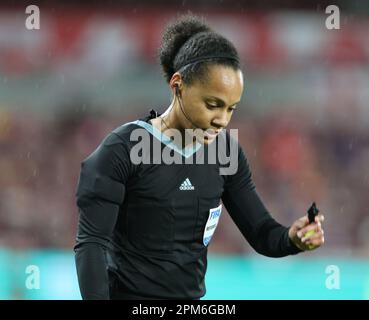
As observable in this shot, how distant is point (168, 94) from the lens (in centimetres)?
795

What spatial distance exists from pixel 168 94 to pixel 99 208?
592cm

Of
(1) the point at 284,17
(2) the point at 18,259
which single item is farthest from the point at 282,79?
(2) the point at 18,259

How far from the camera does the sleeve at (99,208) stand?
2.04 meters

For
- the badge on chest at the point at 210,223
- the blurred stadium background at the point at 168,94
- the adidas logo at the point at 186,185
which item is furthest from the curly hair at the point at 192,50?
the blurred stadium background at the point at 168,94

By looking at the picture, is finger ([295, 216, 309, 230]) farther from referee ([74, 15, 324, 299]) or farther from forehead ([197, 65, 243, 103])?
forehead ([197, 65, 243, 103])

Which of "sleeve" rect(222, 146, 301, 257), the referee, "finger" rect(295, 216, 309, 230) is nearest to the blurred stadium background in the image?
"sleeve" rect(222, 146, 301, 257)

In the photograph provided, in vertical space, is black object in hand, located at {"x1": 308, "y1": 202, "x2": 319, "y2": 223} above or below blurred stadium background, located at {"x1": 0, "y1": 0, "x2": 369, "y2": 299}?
below

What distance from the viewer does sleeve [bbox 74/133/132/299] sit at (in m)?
2.04

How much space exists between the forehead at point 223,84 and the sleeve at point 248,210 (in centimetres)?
31

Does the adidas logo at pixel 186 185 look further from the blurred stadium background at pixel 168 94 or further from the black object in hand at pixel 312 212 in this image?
the blurred stadium background at pixel 168 94

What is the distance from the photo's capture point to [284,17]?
805cm

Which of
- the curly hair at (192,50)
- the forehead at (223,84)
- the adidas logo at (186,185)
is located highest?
the curly hair at (192,50)

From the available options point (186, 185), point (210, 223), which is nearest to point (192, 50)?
point (186, 185)

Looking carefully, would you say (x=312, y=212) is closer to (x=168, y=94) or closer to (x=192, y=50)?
(x=192, y=50)
